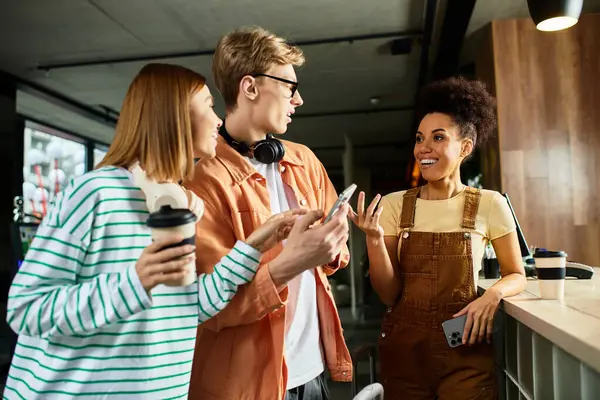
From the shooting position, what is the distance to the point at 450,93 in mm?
1791

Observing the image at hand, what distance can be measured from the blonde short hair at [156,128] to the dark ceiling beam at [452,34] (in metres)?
3.52

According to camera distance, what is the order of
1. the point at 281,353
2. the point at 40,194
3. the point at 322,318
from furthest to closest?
1. the point at 40,194
2. the point at 322,318
3. the point at 281,353

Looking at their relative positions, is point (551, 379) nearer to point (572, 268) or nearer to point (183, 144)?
point (572, 268)

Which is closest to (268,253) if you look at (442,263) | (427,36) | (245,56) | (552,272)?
(245,56)

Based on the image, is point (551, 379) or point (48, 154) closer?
point (551, 379)

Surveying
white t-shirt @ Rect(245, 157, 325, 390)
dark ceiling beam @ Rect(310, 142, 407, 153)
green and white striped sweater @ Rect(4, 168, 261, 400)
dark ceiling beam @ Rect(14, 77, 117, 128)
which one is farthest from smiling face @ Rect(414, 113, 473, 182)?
dark ceiling beam @ Rect(310, 142, 407, 153)

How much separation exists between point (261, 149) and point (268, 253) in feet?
0.88

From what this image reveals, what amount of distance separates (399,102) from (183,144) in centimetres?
724

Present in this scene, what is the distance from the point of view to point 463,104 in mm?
1799

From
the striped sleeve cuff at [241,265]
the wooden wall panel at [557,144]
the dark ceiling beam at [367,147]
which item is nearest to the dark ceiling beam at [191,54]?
the wooden wall panel at [557,144]

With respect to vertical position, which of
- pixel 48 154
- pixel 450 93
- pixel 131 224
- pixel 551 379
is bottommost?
pixel 551 379

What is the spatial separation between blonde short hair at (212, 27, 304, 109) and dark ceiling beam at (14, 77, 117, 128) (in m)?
5.86

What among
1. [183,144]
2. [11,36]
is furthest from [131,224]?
[11,36]

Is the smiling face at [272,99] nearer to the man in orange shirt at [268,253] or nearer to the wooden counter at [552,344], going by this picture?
the man in orange shirt at [268,253]
